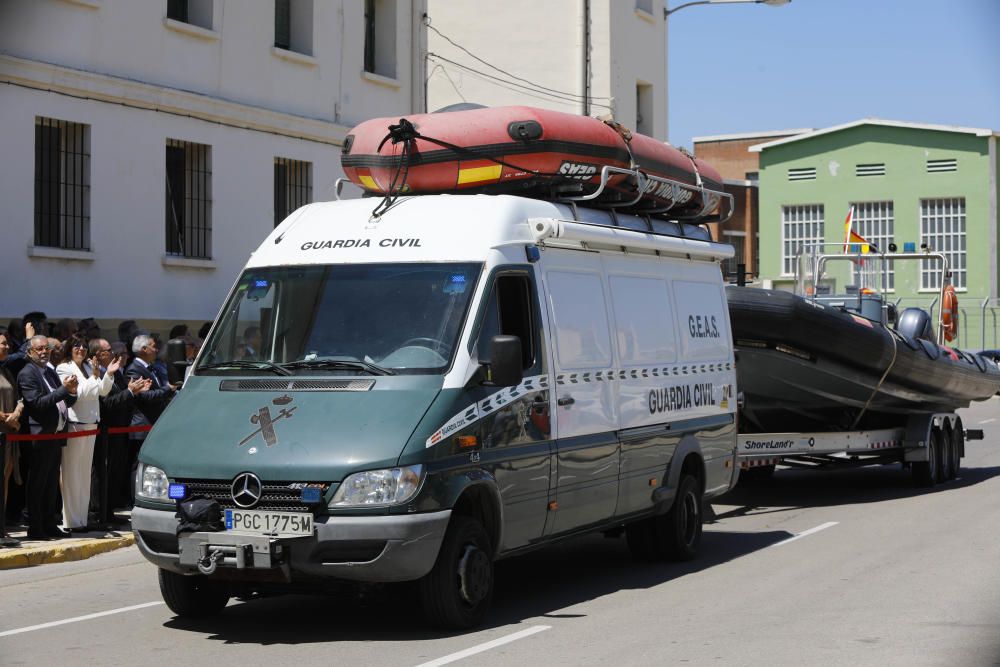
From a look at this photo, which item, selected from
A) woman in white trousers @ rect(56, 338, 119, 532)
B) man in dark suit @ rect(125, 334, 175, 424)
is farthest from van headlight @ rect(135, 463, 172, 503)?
man in dark suit @ rect(125, 334, 175, 424)

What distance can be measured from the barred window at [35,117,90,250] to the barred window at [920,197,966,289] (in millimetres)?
43242

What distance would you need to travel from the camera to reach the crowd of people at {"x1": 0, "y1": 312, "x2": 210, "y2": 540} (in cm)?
1259

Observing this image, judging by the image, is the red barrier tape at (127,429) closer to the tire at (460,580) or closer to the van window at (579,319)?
the van window at (579,319)

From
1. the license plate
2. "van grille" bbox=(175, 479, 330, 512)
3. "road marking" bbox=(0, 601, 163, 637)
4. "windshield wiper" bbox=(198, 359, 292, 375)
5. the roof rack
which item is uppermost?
the roof rack

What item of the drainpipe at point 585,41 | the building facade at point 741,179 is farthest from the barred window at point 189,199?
the building facade at point 741,179

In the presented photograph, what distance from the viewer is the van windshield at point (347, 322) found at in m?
8.71

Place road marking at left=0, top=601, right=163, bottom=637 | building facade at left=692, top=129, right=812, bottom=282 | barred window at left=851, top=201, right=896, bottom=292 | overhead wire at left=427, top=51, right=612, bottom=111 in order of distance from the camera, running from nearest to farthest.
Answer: road marking at left=0, top=601, right=163, bottom=637
overhead wire at left=427, top=51, right=612, bottom=111
barred window at left=851, top=201, right=896, bottom=292
building facade at left=692, top=129, right=812, bottom=282

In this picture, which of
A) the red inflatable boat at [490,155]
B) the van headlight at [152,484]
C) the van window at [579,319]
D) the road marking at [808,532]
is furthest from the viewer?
the road marking at [808,532]

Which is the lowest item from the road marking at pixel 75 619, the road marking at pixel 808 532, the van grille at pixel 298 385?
the road marking at pixel 75 619

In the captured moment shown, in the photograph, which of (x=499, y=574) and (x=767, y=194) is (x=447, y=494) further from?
(x=767, y=194)

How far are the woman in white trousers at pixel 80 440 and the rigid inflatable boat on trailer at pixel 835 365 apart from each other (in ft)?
22.3

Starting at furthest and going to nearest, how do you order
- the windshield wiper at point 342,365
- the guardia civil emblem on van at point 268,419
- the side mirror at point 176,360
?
the side mirror at point 176,360
the windshield wiper at point 342,365
the guardia civil emblem on van at point 268,419

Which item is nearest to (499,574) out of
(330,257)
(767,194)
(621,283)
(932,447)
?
(621,283)

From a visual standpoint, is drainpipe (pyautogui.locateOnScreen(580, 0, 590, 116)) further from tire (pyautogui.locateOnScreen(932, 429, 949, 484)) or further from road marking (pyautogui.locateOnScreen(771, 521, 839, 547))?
road marking (pyautogui.locateOnScreen(771, 521, 839, 547))
